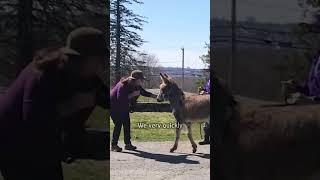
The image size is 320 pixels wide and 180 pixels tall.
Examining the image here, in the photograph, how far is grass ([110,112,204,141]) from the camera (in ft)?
11.5

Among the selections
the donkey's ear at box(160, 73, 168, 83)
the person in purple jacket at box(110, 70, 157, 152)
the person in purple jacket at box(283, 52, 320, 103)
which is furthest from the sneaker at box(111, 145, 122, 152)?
the person in purple jacket at box(283, 52, 320, 103)

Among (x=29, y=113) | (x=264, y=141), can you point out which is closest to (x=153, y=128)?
(x=264, y=141)

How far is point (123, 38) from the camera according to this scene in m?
3.46

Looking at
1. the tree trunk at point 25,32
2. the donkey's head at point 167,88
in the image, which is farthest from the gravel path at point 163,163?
the tree trunk at point 25,32

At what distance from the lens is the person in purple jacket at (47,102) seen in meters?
3.13

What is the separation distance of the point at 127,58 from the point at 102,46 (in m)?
0.35

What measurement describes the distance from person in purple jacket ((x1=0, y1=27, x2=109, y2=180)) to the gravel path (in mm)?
453

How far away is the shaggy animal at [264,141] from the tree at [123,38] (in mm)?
582

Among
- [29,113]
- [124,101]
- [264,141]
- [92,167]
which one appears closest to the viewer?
[29,113]

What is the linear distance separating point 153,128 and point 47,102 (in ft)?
2.41

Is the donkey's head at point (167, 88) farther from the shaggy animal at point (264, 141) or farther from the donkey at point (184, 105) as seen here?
the shaggy animal at point (264, 141)

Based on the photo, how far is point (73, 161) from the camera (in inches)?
127

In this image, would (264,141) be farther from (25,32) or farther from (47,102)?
(25,32)

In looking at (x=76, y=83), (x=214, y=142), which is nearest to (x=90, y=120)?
(x=76, y=83)
